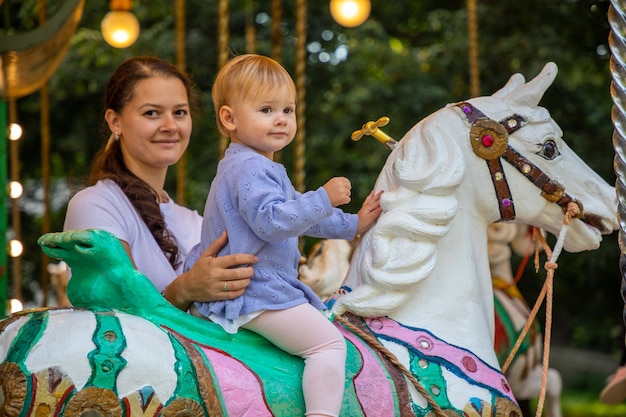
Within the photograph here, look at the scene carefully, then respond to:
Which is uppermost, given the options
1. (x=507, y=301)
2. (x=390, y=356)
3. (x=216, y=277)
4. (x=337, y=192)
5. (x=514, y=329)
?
(x=337, y=192)

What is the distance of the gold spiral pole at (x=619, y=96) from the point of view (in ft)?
9.05

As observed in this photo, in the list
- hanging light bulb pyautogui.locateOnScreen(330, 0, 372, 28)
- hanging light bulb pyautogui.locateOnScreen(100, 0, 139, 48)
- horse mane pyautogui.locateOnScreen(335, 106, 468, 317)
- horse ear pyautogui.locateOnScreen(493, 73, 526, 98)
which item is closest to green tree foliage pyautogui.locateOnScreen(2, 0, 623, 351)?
hanging light bulb pyautogui.locateOnScreen(100, 0, 139, 48)

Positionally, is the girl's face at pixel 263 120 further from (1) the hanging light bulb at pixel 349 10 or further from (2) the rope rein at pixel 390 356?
(1) the hanging light bulb at pixel 349 10

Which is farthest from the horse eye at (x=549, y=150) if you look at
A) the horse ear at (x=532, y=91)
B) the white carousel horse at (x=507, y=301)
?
the white carousel horse at (x=507, y=301)

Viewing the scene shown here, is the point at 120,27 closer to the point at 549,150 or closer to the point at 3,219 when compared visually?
the point at 3,219

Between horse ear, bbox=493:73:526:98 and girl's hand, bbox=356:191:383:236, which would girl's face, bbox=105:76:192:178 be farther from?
horse ear, bbox=493:73:526:98

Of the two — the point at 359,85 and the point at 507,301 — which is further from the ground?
the point at 359,85

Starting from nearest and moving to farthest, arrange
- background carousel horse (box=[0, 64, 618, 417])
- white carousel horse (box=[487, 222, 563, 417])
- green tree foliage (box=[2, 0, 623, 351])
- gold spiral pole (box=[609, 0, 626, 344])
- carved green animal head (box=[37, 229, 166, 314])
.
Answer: background carousel horse (box=[0, 64, 618, 417])
carved green animal head (box=[37, 229, 166, 314])
gold spiral pole (box=[609, 0, 626, 344])
white carousel horse (box=[487, 222, 563, 417])
green tree foliage (box=[2, 0, 623, 351])

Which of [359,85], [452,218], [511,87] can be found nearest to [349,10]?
[359,85]

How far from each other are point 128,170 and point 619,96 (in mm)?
1630

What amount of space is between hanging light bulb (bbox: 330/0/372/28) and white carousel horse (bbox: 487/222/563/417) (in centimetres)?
207

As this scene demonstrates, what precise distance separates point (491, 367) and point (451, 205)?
480 millimetres

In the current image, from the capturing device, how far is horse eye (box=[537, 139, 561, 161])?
313 centimetres

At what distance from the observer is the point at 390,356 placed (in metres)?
2.87
